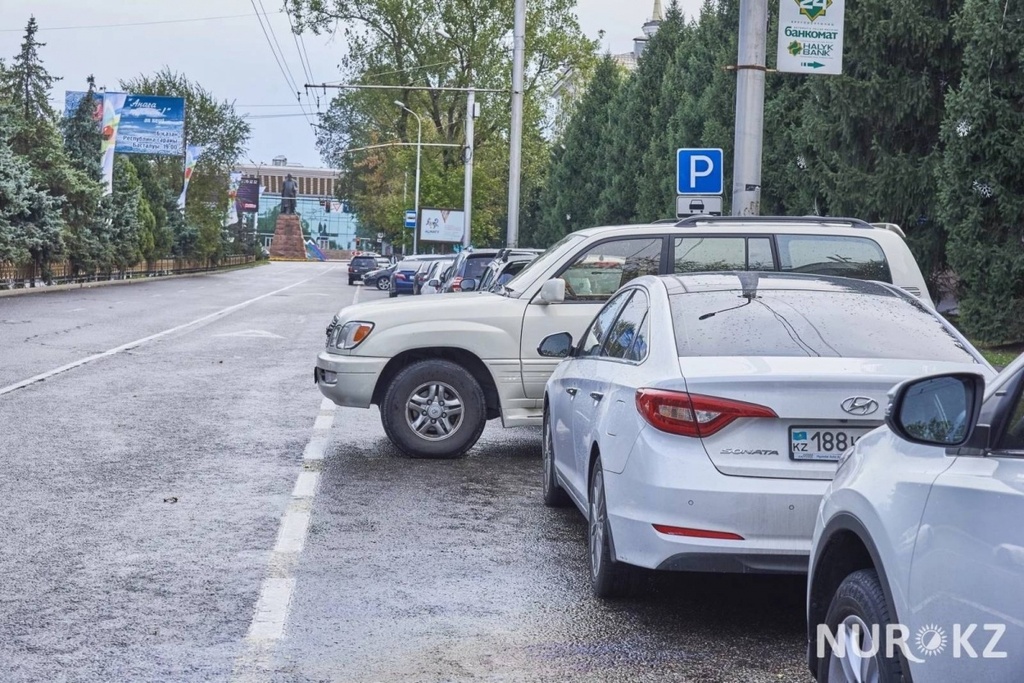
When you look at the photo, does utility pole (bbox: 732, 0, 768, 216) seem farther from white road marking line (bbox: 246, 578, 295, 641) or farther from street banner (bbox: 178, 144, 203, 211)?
street banner (bbox: 178, 144, 203, 211)

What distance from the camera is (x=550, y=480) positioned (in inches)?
336

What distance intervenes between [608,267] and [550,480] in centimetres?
245

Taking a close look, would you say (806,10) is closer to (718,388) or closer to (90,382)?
(90,382)

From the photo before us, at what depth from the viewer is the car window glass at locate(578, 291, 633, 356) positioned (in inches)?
294

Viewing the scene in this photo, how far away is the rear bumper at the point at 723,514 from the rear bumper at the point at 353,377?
5.21 metres

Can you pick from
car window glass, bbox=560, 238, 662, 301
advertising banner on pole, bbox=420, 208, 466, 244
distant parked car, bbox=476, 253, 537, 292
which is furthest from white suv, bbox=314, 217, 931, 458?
advertising banner on pole, bbox=420, 208, 466, 244

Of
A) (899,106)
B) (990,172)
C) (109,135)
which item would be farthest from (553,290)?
(109,135)

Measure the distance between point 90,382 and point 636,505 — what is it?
11.1 meters

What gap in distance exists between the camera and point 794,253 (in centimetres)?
990

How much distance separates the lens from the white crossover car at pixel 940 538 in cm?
290

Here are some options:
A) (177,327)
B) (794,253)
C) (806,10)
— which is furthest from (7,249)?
(794,253)

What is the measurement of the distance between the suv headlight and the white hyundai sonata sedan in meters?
4.13

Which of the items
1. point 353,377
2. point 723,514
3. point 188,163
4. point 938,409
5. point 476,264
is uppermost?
point 188,163
